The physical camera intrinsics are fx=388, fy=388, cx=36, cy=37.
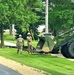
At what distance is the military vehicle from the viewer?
2680cm

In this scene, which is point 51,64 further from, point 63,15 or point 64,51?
point 63,15

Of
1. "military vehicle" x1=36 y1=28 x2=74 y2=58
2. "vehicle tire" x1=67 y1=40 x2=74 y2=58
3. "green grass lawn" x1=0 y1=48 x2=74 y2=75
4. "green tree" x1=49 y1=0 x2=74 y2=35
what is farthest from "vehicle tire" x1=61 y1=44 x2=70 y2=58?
"green tree" x1=49 y1=0 x2=74 y2=35

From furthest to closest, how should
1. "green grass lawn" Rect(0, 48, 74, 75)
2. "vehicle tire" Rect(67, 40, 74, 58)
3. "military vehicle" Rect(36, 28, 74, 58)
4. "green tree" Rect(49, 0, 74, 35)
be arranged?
"green tree" Rect(49, 0, 74, 35), "military vehicle" Rect(36, 28, 74, 58), "vehicle tire" Rect(67, 40, 74, 58), "green grass lawn" Rect(0, 48, 74, 75)

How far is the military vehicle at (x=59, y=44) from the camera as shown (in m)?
26.8

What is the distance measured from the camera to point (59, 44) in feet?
89.2

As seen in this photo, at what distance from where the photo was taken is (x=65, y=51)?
27.2 metres

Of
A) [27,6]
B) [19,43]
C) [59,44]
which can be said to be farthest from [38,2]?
[59,44]

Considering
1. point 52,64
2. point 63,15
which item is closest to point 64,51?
point 52,64

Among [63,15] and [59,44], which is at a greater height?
[63,15]

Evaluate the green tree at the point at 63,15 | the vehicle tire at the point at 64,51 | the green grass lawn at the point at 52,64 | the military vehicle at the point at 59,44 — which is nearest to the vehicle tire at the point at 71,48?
the military vehicle at the point at 59,44

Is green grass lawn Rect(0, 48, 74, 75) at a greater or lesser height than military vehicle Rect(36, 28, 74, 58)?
lesser

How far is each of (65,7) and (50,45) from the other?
982 inches

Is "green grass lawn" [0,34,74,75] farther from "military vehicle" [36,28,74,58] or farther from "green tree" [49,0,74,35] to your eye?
"green tree" [49,0,74,35]

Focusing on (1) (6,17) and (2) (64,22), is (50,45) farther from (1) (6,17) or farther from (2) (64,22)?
(2) (64,22)
